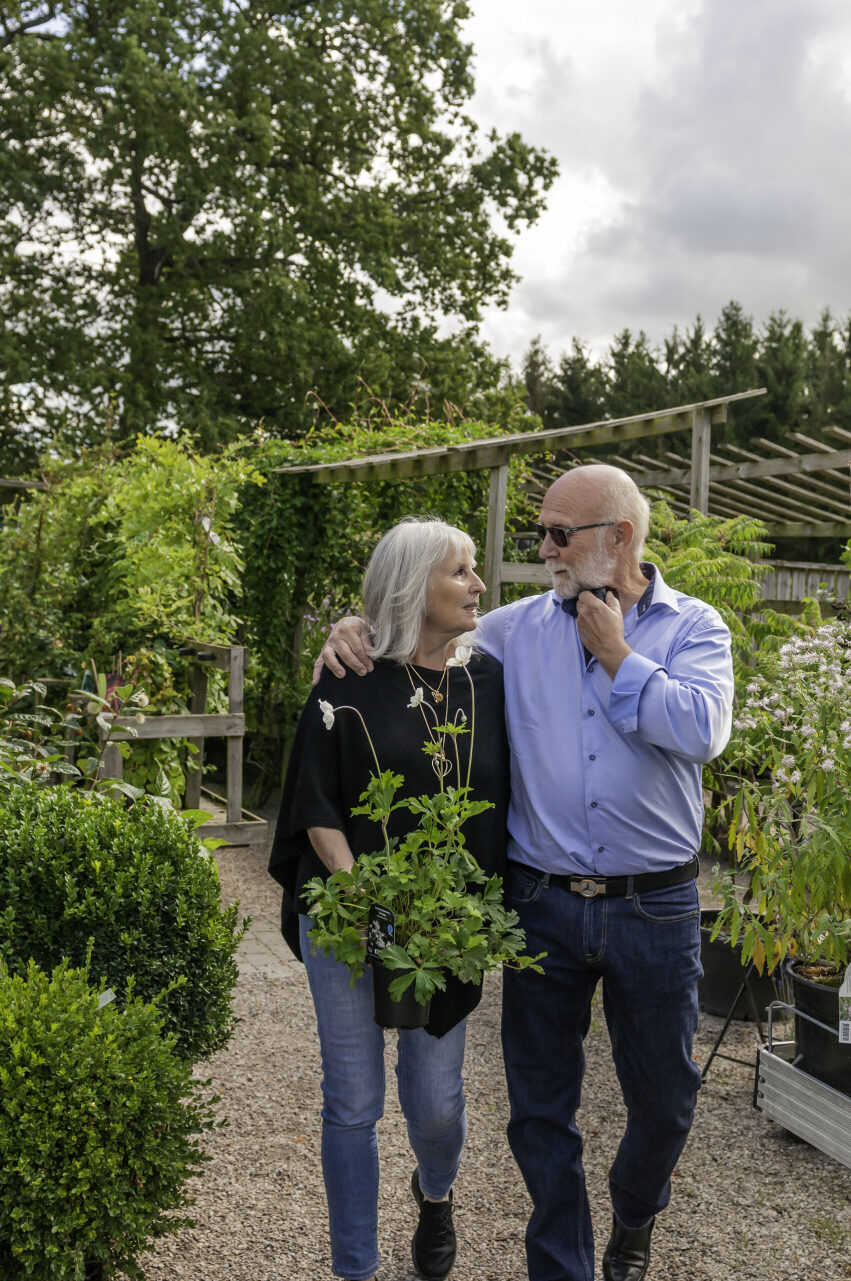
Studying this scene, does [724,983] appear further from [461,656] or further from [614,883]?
[461,656]

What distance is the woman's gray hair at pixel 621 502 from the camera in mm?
2314

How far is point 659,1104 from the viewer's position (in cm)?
231

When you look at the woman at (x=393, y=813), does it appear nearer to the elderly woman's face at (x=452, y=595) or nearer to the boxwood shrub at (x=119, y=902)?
the elderly woman's face at (x=452, y=595)

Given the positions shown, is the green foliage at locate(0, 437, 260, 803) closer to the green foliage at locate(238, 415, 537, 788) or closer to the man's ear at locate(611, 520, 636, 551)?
the green foliage at locate(238, 415, 537, 788)

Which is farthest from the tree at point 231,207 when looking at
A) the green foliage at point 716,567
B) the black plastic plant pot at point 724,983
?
the black plastic plant pot at point 724,983

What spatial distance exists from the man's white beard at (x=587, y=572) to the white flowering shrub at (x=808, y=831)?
1059 mm

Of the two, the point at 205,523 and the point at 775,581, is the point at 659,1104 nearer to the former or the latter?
the point at 205,523

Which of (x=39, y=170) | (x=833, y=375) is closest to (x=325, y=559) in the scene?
(x=39, y=170)

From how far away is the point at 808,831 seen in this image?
125 inches

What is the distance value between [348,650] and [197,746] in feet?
11.0

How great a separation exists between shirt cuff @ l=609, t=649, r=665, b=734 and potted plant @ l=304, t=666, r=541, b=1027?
0.32 m

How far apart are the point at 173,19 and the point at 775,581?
38.5 feet

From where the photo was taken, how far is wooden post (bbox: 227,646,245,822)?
198 inches

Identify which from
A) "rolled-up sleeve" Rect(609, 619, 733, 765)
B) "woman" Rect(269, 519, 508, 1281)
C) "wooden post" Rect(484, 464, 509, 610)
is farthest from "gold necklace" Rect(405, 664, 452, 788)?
"wooden post" Rect(484, 464, 509, 610)
